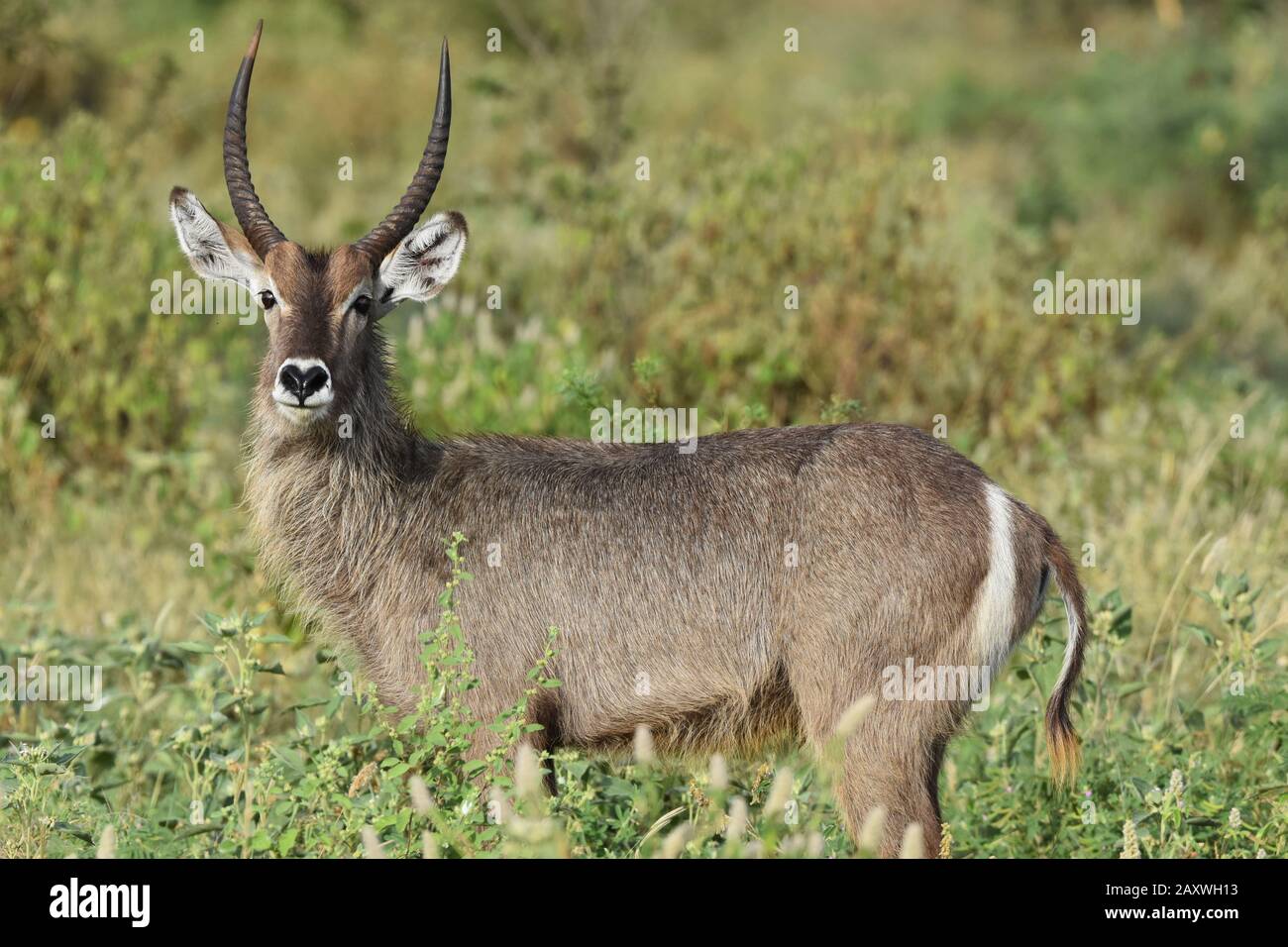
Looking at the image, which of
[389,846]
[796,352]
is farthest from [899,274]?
[389,846]

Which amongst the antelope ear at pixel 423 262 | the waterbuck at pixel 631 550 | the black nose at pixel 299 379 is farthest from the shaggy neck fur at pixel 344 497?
the black nose at pixel 299 379

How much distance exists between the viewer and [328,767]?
4.03 m

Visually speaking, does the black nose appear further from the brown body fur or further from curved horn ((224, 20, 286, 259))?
curved horn ((224, 20, 286, 259))

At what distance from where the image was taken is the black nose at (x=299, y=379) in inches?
184

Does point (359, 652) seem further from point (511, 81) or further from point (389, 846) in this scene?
point (511, 81)

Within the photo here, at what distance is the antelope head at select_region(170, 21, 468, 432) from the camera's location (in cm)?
488

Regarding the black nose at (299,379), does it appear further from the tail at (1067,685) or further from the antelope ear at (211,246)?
the tail at (1067,685)

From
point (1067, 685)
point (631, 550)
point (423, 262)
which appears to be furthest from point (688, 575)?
point (423, 262)

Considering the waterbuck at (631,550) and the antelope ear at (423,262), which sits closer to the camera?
the waterbuck at (631,550)

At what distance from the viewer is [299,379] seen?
4691 millimetres

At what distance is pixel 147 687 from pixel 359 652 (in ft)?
3.58

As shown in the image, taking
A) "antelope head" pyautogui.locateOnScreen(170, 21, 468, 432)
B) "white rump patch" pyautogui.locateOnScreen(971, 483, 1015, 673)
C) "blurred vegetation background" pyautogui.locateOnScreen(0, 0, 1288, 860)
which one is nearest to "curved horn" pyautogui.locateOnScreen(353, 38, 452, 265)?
"antelope head" pyautogui.locateOnScreen(170, 21, 468, 432)

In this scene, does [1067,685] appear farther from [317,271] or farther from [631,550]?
[317,271]

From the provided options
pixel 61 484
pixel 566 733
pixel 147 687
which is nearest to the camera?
pixel 566 733
